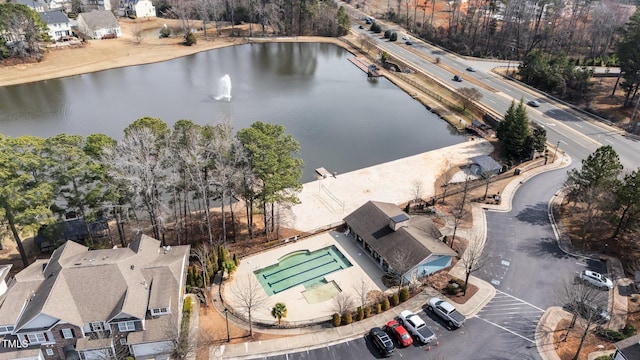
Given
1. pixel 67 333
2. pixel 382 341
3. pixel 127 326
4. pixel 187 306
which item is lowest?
pixel 187 306

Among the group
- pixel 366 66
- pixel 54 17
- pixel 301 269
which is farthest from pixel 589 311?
pixel 54 17

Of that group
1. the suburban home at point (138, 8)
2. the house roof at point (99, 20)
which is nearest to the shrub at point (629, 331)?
the house roof at point (99, 20)

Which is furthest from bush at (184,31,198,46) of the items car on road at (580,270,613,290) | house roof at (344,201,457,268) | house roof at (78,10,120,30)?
car on road at (580,270,613,290)

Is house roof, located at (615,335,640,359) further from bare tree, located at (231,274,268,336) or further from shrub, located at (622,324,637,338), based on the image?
bare tree, located at (231,274,268,336)

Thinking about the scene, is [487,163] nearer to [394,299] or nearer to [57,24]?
[394,299]

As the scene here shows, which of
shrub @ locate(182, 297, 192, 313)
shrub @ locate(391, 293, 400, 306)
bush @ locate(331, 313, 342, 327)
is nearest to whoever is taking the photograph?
bush @ locate(331, 313, 342, 327)

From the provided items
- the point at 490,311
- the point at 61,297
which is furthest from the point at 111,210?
the point at 490,311
